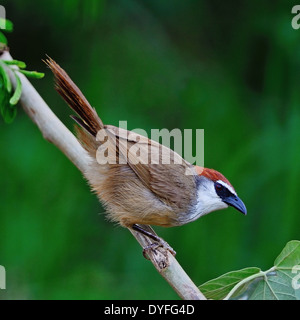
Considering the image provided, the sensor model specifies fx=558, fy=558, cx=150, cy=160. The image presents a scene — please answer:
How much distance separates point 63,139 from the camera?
1.71 metres

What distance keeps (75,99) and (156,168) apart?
1.26 ft

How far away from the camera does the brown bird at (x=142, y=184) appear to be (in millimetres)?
1910

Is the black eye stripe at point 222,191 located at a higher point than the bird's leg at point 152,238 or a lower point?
higher

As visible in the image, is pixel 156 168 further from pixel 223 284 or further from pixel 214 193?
pixel 223 284

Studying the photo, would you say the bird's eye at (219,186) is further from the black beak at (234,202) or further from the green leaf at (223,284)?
the green leaf at (223,284)

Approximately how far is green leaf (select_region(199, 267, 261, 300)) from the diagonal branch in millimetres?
75

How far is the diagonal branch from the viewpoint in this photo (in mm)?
1479

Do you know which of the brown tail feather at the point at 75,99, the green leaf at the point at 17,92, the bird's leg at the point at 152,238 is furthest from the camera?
the bird's leg at the point at 152,238

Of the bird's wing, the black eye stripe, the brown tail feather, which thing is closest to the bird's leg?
the bird's wing

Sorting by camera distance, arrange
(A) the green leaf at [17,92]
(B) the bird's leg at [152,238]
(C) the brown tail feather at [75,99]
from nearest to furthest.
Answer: (A) the green leaf at [17,92] < (C) the brown tail feather at [75,99] < (B) the bird's leg at [152,238]

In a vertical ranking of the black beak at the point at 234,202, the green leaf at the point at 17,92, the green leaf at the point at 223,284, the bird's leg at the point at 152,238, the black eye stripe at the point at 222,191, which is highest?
the green leaf at the point at 17,92

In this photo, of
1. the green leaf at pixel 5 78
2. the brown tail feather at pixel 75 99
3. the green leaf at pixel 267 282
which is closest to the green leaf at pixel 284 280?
the green leaf at pixel 267 282

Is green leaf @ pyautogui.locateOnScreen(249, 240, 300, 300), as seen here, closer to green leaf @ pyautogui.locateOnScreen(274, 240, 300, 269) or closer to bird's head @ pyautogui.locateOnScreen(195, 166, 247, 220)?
green leaf @ pyautogui.locateOnScreen(274, 240, 300, 269)

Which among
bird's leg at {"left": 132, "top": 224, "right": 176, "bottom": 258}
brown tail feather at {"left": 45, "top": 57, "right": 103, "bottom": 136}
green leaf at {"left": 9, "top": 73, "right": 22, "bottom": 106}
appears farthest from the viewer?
bird's leg at {"left": 132, "top": 224, "right": 176, "bottom": 258}
